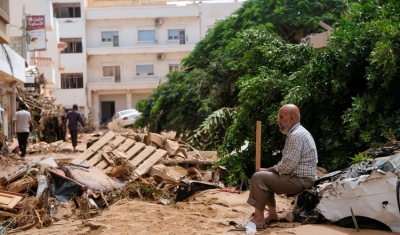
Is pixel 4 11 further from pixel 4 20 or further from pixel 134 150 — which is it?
pixel 134 150

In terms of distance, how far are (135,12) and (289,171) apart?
41186mm

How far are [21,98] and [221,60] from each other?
1114cm

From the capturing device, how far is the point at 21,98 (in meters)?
24.2

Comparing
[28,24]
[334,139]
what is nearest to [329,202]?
[334,139]

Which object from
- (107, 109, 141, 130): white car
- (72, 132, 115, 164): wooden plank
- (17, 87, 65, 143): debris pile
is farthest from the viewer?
(107, 109, 141, 130): white car

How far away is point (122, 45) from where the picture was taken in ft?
153

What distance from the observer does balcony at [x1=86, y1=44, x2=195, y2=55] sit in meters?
45.6

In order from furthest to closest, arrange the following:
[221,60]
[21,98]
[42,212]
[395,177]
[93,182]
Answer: [21,98] < [221,60] < [93,182] < [42,212] < [395,177]

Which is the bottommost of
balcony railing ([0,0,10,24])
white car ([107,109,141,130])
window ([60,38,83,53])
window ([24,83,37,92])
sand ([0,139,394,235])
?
white car ([107,109,141,130])

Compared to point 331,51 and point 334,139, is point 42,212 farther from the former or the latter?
point 331,51

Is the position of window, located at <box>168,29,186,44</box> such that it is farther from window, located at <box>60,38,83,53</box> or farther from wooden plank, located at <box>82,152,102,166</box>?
wooden plank, located at <box>82,152,102,166</box>

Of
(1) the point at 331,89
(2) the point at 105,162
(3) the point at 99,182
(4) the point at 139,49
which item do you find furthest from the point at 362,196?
(4) the point at 139,49

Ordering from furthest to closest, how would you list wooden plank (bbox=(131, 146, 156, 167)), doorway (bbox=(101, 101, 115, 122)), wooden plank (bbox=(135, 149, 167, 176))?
1. doorway (bbox=(101, 101, 115, 122))
2. wooden plank (bbox=(131, 146, 156, 167))
3. wooden plank (bbox=(135, 149, 167, 176))

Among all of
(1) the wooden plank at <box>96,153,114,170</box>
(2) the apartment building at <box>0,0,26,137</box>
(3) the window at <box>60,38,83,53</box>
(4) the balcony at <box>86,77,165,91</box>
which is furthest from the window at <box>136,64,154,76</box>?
(1) the wooden plank at <box>96,153,114,170</box>
